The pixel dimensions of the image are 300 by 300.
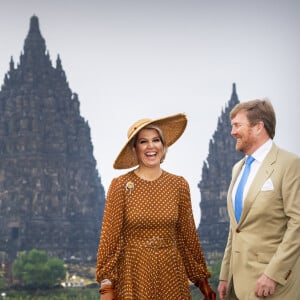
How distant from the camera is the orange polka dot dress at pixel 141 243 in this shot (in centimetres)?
340

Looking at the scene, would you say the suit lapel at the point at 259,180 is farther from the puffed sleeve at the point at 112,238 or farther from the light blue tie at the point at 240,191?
the puffed sleeve at the point at 112,238

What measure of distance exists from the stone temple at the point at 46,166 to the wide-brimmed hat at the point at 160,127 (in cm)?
1857

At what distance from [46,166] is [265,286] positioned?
2028 cm

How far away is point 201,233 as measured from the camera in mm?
→ 23047

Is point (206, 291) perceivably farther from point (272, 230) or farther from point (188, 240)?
point (272, 230)

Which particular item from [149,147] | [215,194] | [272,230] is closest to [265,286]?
[272,230]

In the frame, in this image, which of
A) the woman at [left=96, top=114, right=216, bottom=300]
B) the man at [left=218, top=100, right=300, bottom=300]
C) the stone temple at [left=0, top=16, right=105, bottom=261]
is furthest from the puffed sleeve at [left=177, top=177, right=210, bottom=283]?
the stone temple at [left=0, top=16, right=105, bottom=261]

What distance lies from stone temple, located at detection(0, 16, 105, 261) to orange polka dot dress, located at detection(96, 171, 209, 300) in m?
18.8

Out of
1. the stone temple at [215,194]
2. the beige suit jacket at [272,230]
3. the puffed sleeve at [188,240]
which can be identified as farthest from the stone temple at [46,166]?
the beige suit jacket at [272,230]

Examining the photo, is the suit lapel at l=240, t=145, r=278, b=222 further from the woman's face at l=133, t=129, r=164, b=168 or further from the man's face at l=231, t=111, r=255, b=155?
the woman's face at l=133, t=129, r=164, b=168

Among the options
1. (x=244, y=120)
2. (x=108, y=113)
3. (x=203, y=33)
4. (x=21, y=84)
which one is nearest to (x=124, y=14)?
(x=203, y=33)

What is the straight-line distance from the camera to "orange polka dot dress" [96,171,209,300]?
11.2ft

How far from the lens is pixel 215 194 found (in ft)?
75.6

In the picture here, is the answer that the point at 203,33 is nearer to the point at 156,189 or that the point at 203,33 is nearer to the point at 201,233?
the point at 201,233
